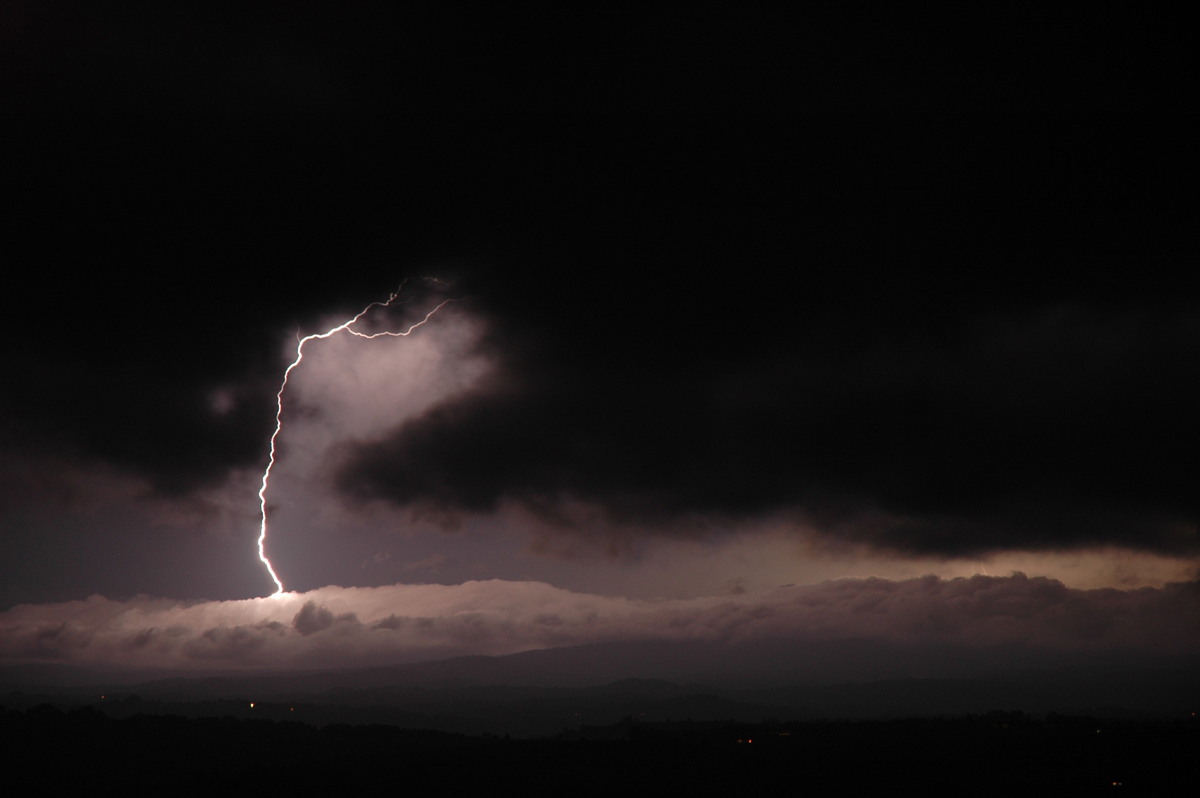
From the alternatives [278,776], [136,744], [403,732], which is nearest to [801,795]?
[278,776]

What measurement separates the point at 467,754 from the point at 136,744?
59.3m

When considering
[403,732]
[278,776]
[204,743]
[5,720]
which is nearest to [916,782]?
[278,776]

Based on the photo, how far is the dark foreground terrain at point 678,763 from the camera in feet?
261

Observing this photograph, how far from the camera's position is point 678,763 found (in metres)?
89.0

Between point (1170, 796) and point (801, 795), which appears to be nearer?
point (1170, 796)

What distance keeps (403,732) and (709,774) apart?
77831 millimetres

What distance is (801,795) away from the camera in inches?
3093

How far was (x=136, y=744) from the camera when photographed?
4884 inches

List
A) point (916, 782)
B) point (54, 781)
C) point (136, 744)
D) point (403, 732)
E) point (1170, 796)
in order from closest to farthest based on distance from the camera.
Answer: point (1170, 796)
point (916, 782)
point (54, 781)
point (136, 744)
point (403, 732)

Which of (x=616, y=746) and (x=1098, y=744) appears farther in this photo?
(x=616, y=746)

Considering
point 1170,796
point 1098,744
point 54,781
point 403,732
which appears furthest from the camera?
point 403,732

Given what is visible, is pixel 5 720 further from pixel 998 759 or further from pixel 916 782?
pixel 998 759

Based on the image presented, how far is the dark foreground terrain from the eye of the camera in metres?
79.4

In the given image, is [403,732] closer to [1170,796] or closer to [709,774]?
[709,774]
